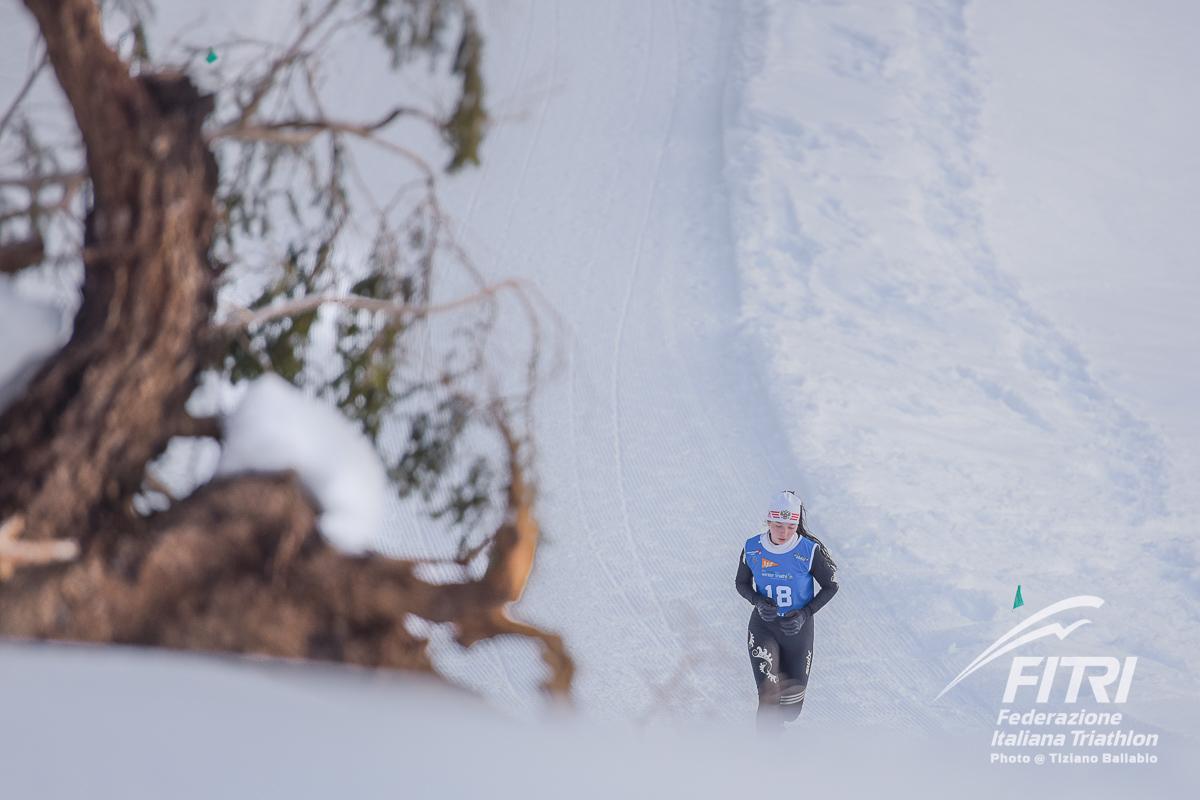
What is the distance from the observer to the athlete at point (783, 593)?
15.5 feet

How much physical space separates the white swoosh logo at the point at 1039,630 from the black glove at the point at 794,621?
2100 millimetres

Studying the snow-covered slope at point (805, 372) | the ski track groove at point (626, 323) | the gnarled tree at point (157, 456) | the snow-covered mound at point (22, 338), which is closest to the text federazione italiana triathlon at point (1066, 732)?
the snow-covered slope at point (805, 372)

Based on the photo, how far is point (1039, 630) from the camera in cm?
688

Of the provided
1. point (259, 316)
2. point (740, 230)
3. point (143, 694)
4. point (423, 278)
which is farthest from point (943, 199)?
point (143, 694)

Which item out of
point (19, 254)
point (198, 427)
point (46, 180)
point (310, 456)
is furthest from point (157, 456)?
point (46, 180)

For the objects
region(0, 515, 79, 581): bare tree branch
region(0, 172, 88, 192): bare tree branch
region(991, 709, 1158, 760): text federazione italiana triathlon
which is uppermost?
region(0, 172, 88, 192): bare tree branch

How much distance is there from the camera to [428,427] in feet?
12.5

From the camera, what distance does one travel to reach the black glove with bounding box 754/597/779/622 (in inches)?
190

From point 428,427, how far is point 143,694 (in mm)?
1669

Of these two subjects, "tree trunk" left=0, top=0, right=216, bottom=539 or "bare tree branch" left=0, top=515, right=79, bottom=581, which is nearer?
"bare tree branch" left=0, top=515, right=79, bottom=581

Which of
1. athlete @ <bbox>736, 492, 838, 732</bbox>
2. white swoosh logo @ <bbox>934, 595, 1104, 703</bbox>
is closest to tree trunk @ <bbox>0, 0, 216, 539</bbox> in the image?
athlete @ <bbox>736, 492, 838, 732</bbox>

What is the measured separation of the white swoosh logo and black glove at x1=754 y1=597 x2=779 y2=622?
2155 millimetres

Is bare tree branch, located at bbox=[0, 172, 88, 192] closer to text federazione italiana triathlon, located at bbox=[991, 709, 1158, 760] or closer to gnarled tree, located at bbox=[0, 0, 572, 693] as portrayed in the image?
gnarled tree, located at bbox=[0, 0, 572, 693]

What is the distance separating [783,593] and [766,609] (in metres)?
0.11
